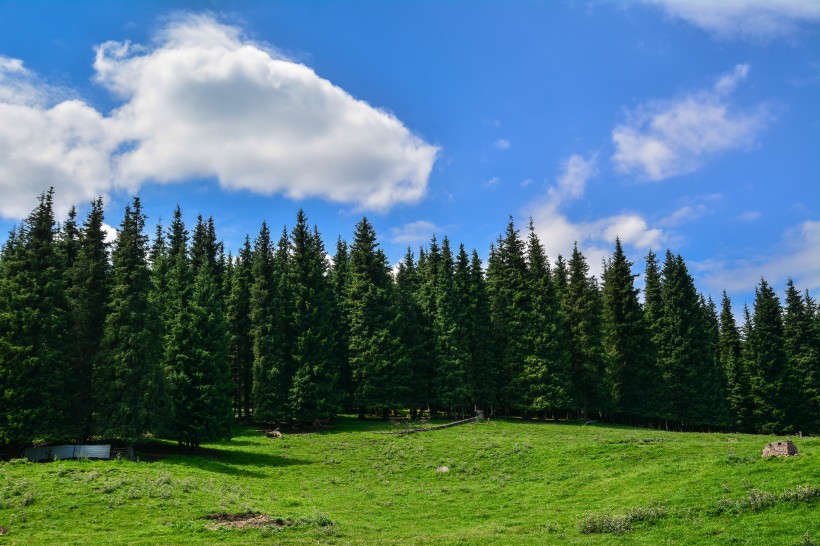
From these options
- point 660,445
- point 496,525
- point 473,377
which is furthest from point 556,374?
point 496,525

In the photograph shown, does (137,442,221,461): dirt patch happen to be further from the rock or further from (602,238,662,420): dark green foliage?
(602,238,662,420): dark green foliage

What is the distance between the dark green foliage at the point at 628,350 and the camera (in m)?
70.2

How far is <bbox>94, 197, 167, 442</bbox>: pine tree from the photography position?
38.9 metres

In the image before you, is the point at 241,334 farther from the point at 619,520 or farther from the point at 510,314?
the point at 619,520

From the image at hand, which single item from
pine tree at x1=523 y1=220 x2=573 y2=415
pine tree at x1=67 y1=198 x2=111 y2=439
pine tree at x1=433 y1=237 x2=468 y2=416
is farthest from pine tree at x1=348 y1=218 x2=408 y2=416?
pine tree at x1=67 y1=198 x2=111 y2=439

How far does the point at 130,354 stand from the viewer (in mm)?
39969

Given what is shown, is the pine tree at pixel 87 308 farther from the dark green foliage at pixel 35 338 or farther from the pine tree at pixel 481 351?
the pine tree at pixel 481 351

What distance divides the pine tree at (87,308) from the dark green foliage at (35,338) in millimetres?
772

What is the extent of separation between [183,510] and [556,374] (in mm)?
50875

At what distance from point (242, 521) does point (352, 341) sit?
4242 centimetres

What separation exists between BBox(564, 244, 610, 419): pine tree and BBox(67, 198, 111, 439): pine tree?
56.8m

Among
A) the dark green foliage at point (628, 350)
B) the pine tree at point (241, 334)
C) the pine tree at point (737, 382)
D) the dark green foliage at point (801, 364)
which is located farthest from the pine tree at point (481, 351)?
the dark green foliage at point (801, 364)

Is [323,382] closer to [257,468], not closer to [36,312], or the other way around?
[257,468]

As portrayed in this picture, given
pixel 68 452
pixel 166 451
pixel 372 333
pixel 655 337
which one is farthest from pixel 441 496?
pixel 655 337
